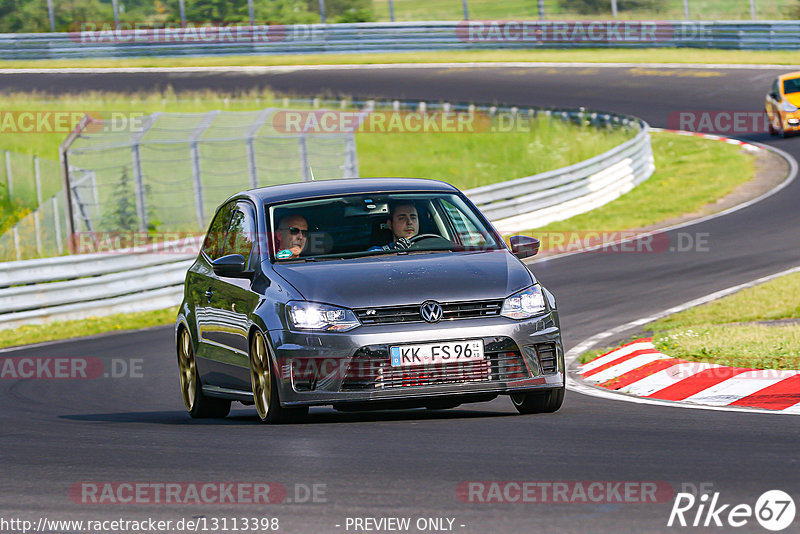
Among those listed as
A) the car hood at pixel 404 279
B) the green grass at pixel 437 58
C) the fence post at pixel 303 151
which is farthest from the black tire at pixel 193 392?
the green grass at pixel 437 58

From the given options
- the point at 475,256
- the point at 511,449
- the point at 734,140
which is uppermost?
the point at 475,256

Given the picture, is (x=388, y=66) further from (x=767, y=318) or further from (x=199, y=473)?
(x=199, y=473)

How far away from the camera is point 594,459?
6551mm

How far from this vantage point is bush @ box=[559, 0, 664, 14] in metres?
49.9

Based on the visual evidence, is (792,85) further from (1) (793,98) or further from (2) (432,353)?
(2) (432,353)

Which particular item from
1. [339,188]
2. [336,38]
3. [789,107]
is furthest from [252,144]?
[336,38]

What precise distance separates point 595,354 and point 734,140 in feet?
73.3

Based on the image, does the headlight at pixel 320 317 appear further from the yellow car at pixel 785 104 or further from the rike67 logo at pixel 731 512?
the yellow car at pixel 785 104

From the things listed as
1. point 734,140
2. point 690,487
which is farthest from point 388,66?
point 690,487

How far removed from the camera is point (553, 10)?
50.0m

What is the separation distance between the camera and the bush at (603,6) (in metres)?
49.9

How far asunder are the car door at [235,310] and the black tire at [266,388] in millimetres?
128

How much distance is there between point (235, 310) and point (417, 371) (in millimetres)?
1616

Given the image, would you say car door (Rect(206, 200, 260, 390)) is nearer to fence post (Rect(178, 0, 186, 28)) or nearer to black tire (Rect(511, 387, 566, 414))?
black tire (Rect(511, 387, 566, 414))
